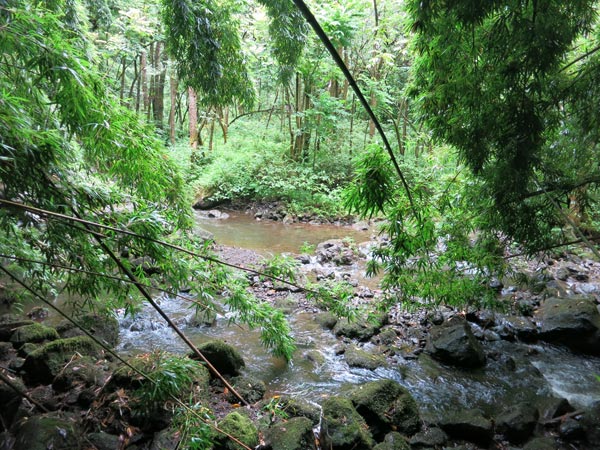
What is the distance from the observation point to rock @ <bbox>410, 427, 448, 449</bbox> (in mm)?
3529

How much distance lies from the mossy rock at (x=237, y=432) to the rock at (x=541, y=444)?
2.63 metres

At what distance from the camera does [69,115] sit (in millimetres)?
2438

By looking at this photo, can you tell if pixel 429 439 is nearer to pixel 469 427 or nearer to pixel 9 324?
pixel 469 427

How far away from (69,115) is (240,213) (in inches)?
488

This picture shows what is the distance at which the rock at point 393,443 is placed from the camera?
10.5 ft

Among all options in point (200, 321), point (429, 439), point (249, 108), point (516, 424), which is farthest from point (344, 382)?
point (249, 108)

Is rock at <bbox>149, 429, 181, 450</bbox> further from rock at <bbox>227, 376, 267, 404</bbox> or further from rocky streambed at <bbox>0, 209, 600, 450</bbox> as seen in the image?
rock at <bbox>227, 376, 267, 404</bbox>

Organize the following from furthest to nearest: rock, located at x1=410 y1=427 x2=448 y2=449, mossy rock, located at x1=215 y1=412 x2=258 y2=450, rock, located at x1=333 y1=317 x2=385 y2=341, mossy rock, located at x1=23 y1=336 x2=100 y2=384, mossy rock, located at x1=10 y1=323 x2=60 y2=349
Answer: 1. rock, located at x1=333 y1=317 x2=385 y2=341
2. mossy rock, located at x1=10 y1=323 x2=60 y2=349
3. mossy rock, located at x1=23 y1=336 x2=100 y2=384
4. rock, located at x1=410 y1=427 x2=448 y2=449
5. mossy rock, located at x1=215 y1=412 x2=258 y2=450

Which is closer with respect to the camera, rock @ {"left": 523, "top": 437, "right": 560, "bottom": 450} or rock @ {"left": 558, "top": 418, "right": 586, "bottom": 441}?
rock @ {"left": 523, "top": 437, "right": 560, "bottom": 450}

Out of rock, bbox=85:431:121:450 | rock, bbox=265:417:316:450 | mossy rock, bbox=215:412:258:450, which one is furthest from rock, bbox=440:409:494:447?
rock, bbox=85:431:121:450

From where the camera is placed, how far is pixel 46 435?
8.54 feet

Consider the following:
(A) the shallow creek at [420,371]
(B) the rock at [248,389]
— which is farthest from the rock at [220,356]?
(A) the shallow creek at [420,371]

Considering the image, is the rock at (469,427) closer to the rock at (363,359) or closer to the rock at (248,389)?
the rock at (363,359)

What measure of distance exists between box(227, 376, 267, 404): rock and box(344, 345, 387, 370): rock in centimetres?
136
